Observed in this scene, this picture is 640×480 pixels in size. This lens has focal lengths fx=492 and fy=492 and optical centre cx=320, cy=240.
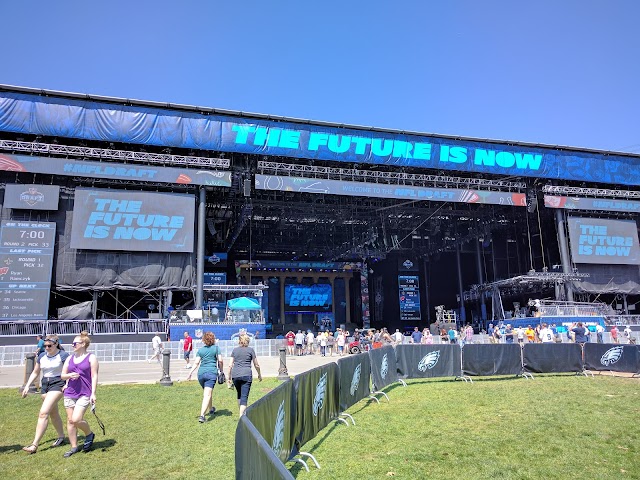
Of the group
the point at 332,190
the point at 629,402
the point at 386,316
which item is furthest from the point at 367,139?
the point at 629,402

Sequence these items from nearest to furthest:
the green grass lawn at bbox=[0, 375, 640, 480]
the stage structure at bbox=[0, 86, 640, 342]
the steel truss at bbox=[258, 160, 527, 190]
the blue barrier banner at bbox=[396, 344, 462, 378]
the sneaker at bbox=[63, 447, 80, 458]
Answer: the green grass lawn at bbox=[0, 375, 640, 480], the sneaker at bbox=[63, 447, 80, 458], the blue barrier banner at bbox=[396, 344, 462, 378], the stage structure at bbox=[0, 86, 640, 342], the steel truss at bbox=[258, 160, 527, 190]

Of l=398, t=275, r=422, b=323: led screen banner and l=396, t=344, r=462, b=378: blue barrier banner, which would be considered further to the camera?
l=398, t=275, r=422, b=323: led screen banner

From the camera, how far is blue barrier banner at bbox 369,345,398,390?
11961mm

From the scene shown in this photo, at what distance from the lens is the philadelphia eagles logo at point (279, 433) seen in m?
5.16

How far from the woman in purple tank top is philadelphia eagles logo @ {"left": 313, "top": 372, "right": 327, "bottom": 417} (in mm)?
3163

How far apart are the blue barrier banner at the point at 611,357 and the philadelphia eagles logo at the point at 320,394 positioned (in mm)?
12163

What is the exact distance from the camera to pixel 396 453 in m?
6.75

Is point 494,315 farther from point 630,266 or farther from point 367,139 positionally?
point 367,139

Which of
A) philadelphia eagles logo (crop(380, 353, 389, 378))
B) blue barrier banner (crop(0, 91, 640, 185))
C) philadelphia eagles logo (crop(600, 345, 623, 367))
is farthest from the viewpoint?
blue barrier banner (crop(0, 91, 640, 185))

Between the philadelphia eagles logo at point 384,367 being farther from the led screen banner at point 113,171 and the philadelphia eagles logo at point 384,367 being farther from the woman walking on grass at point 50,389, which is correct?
the led screen banner at point 113,171

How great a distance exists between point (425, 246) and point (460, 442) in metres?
45.2

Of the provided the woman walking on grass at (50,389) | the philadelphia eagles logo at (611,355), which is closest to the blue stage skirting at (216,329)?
the philadelphia eagles logo at (611,355)

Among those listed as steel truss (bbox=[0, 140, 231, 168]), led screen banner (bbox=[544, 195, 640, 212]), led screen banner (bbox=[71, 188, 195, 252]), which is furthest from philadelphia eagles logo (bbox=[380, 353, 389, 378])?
led screen banner (bbox=[544, 195, 640, 212])

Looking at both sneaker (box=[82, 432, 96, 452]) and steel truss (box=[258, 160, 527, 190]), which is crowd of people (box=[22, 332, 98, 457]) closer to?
sneaker (box=[82, 432, 96, 452])
